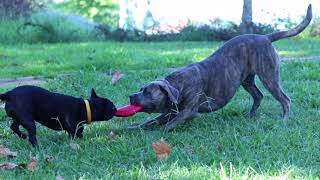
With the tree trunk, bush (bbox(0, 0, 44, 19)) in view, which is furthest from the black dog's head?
bush (bbox(0, 0, 44, 19))

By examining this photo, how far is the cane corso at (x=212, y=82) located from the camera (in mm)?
5801

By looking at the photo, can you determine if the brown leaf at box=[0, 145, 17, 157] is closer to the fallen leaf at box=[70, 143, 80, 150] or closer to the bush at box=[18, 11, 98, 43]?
the fallen leaf at box=[70, 143, 80, 150]

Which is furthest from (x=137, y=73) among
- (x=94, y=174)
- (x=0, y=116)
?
(x=94, y=174)

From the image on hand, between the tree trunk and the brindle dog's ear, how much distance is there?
13363 millimetres

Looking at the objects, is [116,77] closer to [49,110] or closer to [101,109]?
[101,109]

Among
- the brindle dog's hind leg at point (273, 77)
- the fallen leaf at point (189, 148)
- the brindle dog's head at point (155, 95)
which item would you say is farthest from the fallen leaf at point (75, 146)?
the brindle dog's hind leg at point (273, 77)

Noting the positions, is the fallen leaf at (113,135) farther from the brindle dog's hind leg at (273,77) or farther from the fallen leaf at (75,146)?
the brindle dog's hind leg at (273,77)

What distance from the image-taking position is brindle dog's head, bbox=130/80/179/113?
5.73 m

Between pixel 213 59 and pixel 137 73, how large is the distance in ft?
11.9

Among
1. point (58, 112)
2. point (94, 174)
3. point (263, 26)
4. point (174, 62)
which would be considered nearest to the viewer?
point (94, 174)

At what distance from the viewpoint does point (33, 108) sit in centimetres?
550

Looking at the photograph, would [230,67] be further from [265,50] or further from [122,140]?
[122,140]

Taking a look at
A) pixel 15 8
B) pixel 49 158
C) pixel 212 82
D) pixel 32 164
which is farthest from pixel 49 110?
pixel 15 8

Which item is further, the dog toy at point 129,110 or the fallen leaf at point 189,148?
the dog toy at point 129,110
